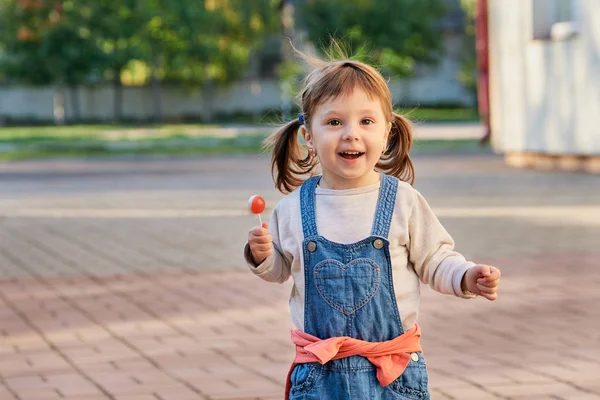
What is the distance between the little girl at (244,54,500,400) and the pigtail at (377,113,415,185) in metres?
0.16

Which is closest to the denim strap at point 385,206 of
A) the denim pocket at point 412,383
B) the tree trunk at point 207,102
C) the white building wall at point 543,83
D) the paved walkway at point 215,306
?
the denim pocket at point 412,383

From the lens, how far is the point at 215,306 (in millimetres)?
6906

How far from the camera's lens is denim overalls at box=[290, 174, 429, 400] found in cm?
317

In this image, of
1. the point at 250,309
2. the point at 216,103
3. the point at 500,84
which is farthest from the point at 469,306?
the point at 216,103

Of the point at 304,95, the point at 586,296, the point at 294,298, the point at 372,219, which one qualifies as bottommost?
the point at 586,296

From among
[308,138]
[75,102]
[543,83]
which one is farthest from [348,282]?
[75,102]

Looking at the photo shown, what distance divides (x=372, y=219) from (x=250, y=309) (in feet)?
11.8

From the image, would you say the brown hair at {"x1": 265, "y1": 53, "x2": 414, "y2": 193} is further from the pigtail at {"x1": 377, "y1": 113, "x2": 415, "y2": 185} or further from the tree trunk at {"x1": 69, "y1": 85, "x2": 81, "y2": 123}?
the tree trunk at {"x1": 69, "y1": 85, "x2": 81, "y2": 123}

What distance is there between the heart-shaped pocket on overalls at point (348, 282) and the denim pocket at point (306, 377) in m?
0.16

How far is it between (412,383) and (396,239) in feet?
1.20

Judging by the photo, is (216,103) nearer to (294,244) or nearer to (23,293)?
(23,293)

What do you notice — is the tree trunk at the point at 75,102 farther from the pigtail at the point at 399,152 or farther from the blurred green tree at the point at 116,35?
the pigtail at the point at 399,152

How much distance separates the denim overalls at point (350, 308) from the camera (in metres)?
3.17

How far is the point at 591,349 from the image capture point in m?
5.61
